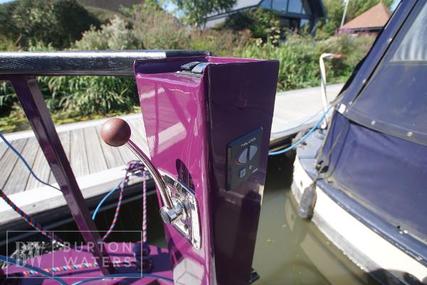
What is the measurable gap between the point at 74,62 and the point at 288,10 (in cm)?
1948

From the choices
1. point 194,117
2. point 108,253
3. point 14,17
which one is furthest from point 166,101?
point 14,17

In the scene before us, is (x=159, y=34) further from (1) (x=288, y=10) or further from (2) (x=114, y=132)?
(1) (x=288, y=10)

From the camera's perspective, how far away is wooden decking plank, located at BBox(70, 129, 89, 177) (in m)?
2.35

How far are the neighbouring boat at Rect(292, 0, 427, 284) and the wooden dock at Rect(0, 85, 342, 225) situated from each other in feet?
4.21

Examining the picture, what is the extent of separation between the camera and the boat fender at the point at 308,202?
6.98 ft

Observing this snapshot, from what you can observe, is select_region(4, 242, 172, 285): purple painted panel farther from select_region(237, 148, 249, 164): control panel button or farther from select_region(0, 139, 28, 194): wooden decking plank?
select_region(0, 139, 28, 194): wooden decking plank

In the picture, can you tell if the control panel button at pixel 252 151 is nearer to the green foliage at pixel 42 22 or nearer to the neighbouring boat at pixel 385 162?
the neighbouring boat at pixel 385 162

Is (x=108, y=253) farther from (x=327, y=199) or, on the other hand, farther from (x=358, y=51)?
(x=358, y=51)

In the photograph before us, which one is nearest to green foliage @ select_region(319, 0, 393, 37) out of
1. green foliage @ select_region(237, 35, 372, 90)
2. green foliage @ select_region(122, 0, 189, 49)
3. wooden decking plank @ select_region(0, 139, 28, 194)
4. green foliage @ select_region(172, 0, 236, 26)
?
green foliage @ select_region(172, 0, 236, 26)

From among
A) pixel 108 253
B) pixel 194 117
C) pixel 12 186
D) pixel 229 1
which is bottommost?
pixel 12 186

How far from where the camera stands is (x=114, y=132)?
0.54 m

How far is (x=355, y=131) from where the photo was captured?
1886 millimetres

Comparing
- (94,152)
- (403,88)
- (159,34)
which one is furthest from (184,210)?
(159,34)

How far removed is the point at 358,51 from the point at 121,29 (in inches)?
336
